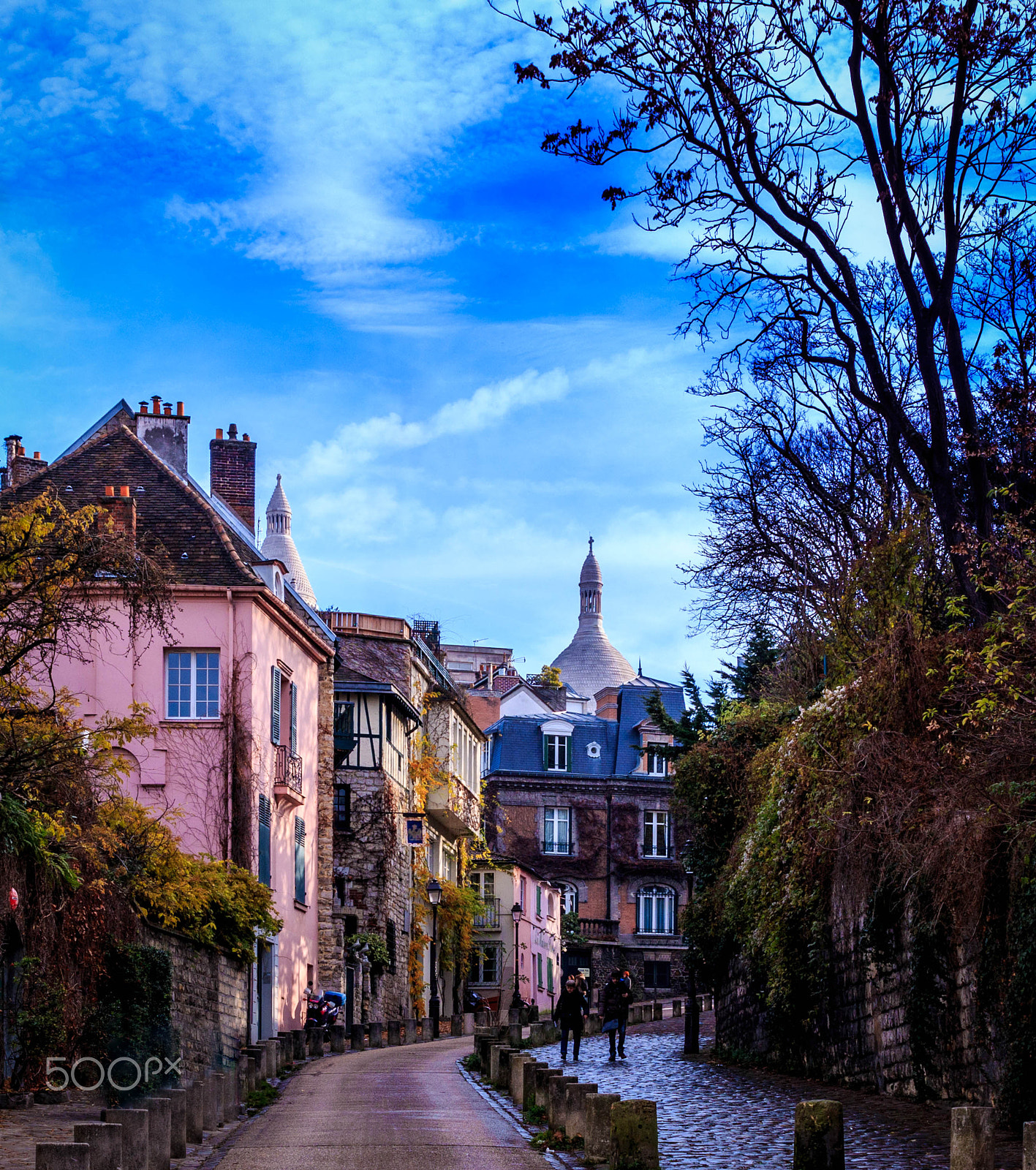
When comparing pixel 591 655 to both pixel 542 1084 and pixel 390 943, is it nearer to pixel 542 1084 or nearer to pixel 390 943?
pixel 390 943

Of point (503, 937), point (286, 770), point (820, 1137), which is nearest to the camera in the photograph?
point (820, 1137)

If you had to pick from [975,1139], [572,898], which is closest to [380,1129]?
[975,1139]

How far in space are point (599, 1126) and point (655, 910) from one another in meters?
55.3

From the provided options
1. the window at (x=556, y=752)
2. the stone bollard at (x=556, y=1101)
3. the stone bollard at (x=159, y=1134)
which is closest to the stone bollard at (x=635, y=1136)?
the stone bollard at (x=556, y=1101)

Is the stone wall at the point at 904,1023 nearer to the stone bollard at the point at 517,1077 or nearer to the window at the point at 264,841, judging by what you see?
the stone bollard at the point at 517,1077

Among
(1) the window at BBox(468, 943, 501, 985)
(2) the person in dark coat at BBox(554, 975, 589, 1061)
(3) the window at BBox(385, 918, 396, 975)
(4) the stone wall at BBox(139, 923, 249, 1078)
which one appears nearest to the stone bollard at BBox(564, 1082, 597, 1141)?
(4) the stone wall at BBox(139, 923, 249, 1078)

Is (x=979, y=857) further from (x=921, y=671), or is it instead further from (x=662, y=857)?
(x=662, y=857)

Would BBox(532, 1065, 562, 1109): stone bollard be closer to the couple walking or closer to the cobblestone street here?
the cobblestone street

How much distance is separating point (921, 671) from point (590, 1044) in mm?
17250

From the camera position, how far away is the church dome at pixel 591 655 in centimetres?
14875

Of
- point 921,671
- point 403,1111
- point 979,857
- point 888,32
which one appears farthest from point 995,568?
point 403,1111

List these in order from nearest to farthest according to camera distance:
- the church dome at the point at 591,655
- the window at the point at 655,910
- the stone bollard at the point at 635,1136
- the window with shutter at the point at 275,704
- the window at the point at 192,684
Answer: the stone bollard at the point at 635,1136
the window at the point at 192,684
the window with shutter at the point at 275,704
the window at the point at 655,910
the church dome at the point at 591,655

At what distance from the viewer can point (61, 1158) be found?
856 centimetres

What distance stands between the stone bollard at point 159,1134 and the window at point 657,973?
5495cm
